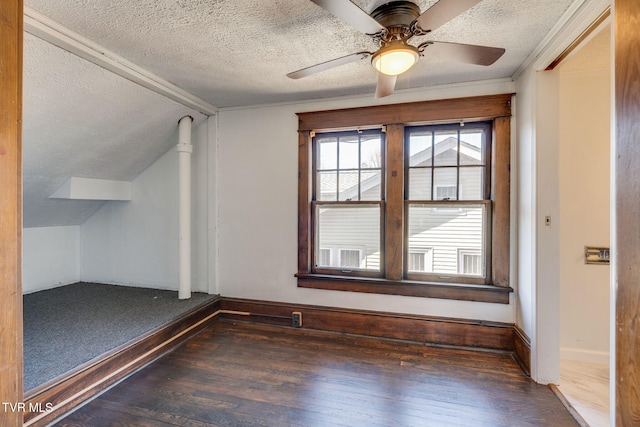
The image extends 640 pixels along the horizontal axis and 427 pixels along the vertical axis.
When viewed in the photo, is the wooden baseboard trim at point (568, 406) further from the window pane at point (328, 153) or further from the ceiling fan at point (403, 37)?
the window pane at point (328, 153)

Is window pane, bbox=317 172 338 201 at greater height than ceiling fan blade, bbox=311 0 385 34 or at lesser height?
lesser

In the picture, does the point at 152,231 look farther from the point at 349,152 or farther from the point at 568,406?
the point at 568,406

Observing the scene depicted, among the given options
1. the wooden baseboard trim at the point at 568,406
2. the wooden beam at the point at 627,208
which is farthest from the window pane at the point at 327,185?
the wooden baseboard trim at the point at 568,406

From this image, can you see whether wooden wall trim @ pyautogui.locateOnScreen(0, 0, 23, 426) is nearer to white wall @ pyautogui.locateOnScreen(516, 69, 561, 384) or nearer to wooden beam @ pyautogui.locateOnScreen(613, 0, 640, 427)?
wooden beam @ pyautogui.locateOnScreen(613, 0, 640, 427)

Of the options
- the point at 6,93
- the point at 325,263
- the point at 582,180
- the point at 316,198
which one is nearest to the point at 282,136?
the point at 316,198

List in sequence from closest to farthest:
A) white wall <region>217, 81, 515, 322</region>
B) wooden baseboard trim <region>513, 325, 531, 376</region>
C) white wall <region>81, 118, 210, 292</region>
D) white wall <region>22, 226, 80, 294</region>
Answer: wooden baseboard trim <region>513, 325, 531, 376</region> → white wall <region>217, 81, 515, 322</region> → white wall <region>22, 226, 80, 294</region> → white wall <region>81, 118, 210, 292</region>

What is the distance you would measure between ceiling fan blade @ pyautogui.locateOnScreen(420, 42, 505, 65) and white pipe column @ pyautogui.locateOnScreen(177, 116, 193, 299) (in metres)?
2.51

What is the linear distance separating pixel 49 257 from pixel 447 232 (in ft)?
15.1

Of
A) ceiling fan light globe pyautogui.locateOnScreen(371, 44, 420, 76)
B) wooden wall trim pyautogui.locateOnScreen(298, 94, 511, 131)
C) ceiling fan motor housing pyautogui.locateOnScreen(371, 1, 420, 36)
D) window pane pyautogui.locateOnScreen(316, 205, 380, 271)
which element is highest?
ceiling fan motor housing pyautogui.locateOnScreen(371, 1, 420, 36)

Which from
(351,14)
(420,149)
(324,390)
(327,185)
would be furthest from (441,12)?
(324,390)

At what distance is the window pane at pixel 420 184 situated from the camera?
9.16 feet

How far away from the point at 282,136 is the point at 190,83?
990 millimetres

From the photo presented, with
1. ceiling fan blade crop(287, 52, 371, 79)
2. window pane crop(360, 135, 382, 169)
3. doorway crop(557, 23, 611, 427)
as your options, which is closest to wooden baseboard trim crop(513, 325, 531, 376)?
doorway crop(557, 23, 611, 427)

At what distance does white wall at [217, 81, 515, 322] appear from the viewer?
3066 millimetres
